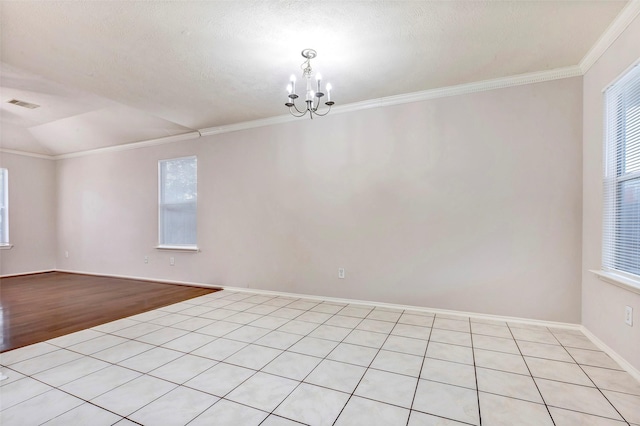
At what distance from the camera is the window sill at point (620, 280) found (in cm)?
191

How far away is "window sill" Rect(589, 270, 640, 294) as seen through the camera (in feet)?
6.28

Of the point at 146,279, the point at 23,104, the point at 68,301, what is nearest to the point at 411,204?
the point at 68,301

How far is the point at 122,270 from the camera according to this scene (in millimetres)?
5516

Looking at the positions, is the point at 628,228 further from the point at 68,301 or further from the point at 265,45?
the point at 68,301

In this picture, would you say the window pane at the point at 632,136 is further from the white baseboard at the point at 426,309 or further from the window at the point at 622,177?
the white baseboard at the point at 426,309

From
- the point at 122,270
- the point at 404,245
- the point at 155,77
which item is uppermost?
the point at 155,77

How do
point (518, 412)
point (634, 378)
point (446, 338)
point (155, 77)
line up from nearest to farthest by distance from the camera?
point (518, 412) → point (634, 378) → point (446, 338) → point (155, 77)

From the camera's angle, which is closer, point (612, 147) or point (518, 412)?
point (518, 412)

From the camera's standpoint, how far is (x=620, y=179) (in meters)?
2.17

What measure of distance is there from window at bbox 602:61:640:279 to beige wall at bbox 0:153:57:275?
891cm

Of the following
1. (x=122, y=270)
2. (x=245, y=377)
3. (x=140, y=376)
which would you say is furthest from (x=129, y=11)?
(x=122, y=270)

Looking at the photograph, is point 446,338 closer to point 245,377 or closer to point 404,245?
point 404,245

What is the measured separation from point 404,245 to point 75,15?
3474mm

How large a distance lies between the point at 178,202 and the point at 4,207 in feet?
12.2
